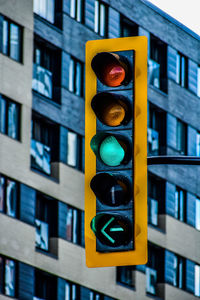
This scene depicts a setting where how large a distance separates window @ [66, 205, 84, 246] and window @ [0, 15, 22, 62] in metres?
5.92

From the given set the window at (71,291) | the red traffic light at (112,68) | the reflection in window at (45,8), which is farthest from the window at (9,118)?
the red traffic light at (112,68)

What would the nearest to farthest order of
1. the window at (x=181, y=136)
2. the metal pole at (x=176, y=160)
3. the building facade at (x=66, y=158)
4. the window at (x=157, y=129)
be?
the metal pole at (x=176, y=160) → the building facade at (x=66, y=158) → the window at (x=157, y=129) → the window at (x=181, y=136)

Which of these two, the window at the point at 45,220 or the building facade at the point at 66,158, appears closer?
the building facade at the point at 66,158

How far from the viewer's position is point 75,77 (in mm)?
41094

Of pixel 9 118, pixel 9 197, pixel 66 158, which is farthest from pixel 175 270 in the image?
pixel 9 118

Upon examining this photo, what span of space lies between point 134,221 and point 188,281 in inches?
1601

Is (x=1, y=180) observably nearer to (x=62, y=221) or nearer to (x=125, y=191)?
(x=62, y=221)

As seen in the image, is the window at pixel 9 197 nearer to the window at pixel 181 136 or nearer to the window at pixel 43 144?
the window at pixel 43 144

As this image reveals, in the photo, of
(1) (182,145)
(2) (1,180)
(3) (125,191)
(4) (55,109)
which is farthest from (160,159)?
(1) (182,145)

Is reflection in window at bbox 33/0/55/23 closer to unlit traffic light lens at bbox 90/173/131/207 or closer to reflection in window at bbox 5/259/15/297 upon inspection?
reflection in window at bbox 5/259/15/297

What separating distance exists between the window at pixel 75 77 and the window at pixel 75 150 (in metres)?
1.64

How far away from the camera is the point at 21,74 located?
37.6m

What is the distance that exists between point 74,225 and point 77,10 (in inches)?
320

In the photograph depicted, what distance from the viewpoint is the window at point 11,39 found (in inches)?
1454
